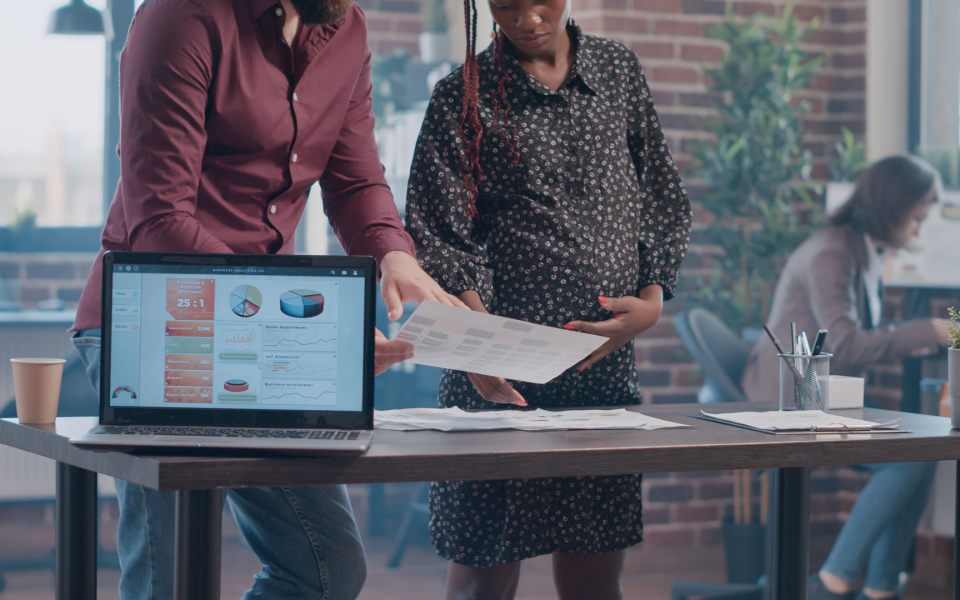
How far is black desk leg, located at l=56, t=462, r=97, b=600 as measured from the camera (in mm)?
1129

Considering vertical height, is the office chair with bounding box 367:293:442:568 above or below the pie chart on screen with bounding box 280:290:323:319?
below

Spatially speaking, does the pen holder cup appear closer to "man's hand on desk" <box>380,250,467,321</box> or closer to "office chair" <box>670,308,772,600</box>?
"man's hand on desk" <box>380,250,467,321</box>

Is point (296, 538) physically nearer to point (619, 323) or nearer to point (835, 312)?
point (619, 323)

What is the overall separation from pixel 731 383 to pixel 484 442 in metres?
1.80

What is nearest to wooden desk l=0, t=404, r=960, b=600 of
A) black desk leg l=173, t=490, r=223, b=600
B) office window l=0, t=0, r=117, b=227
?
black desk leg l=173, t=490, r=223, b=600

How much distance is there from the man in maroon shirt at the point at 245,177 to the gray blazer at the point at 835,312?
175cm

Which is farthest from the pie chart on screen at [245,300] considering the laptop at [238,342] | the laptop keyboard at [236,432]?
the laptop keyboard at [236,432]

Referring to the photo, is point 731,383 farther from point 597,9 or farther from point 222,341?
point 222,341

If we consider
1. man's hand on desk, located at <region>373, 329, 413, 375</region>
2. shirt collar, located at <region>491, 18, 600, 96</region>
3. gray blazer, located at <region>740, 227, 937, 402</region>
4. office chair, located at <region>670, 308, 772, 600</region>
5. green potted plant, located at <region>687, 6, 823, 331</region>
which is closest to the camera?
man's hand on desk, located at <region>373, 329, 413, 375</region>

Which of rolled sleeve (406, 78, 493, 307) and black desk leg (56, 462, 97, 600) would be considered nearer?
black desk leg (56, 462, 97, 600)

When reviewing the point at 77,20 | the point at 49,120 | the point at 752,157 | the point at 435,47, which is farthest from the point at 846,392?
the point at 49,120

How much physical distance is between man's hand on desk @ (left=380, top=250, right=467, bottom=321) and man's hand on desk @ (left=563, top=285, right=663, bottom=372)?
0.24 metres

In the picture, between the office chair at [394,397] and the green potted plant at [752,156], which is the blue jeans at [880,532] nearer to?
the green potted plant at [752,156]

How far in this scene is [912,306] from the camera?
318cm
